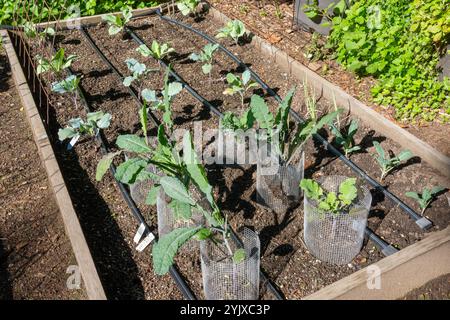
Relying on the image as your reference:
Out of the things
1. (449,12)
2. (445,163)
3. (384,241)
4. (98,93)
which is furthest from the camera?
(98,93)

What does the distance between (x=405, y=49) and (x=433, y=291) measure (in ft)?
6.24

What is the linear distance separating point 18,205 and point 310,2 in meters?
3.15

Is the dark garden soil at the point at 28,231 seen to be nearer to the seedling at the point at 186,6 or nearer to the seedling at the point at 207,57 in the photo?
the seedling at the point at 207,57

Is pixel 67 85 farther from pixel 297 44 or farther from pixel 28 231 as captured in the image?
pixel 297 44

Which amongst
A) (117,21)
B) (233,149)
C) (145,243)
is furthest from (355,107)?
(117,21)

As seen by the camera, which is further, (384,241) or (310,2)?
(310,2)

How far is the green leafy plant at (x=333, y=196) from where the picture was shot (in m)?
2.51

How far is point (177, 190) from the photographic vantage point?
2396 millimetres

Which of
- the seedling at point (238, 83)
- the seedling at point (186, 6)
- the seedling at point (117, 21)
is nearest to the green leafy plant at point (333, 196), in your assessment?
the seedling at point (238, 83)

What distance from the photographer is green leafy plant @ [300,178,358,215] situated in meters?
2.51

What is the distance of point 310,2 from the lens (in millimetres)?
4668

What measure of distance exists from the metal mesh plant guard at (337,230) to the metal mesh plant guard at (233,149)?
715mm
